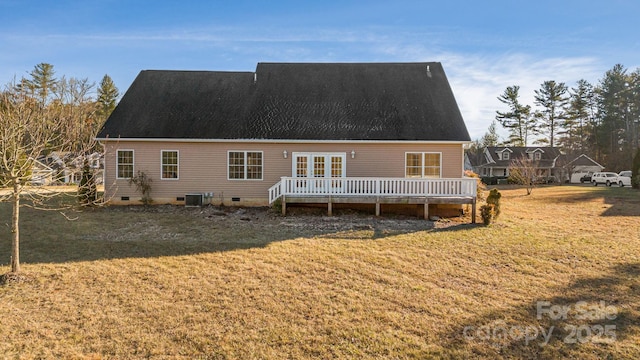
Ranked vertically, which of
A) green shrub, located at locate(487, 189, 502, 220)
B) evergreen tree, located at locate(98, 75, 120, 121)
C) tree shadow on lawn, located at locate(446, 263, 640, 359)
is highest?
evergreen tree, located at locate(98, 75, 120, 121)

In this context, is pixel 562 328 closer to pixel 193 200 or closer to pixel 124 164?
pixel 193 200

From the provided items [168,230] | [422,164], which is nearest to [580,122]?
[422,164]

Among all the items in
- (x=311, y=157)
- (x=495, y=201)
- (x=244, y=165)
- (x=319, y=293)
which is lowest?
(x=319, y=293)

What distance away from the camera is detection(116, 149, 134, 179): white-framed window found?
47.8ft

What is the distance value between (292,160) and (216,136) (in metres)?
3.48

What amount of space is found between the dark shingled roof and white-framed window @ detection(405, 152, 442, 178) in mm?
742

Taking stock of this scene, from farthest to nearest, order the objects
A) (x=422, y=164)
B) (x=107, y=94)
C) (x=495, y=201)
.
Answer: (x=107, y=94) < (x=422, y=164) < (x=495, y=201)

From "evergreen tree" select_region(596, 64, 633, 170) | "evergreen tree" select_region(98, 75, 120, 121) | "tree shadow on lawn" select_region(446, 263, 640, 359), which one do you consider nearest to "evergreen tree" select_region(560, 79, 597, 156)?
"evergreen tree" select_region(596, 64, 633, 170)

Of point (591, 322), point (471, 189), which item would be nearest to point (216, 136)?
point (471, 189)

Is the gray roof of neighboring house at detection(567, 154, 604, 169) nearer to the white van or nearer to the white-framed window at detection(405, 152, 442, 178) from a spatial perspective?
the white van

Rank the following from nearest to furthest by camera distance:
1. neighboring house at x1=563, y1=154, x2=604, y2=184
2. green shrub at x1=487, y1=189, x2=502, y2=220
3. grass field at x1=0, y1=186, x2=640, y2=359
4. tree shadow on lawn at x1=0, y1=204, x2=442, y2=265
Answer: grass field at x1=0, y1=186, x2=640, y2=359 < tree shadow on lawn at x1=0, y1=204, x2=442, y2=265 < green shrub at x1=487, y1=189, x2=502, y2=220 < neighboring house at x1=563, y1=154, x2=604, y2=184

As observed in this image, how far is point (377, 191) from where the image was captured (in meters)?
12.6

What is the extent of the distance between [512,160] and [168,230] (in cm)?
4646

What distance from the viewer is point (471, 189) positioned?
40.5ft
